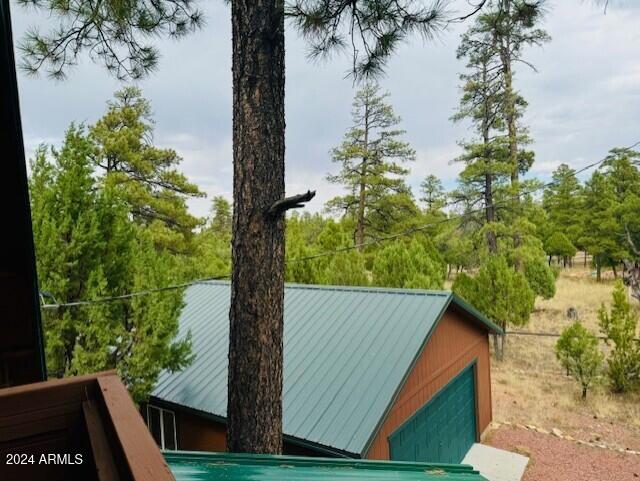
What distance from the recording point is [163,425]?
678 cm

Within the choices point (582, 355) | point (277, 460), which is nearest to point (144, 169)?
point (277, 460)

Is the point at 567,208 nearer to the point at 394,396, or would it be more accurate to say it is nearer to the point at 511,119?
the point at 511,119

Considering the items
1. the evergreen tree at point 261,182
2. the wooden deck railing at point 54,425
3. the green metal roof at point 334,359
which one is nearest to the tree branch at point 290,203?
the evergreen tree at point 261,182

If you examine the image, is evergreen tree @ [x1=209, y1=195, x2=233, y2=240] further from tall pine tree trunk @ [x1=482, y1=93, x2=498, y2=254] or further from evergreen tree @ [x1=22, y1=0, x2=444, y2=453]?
evergreen tree @ [x1=22, y1=0, x2=444, y2=453]

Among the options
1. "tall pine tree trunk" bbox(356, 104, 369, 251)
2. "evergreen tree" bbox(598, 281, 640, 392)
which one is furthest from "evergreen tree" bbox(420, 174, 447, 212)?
"evergreen tree" bbox(598, 281, 640, 392)

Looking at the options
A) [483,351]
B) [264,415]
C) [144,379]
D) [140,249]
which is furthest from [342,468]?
[483,351]

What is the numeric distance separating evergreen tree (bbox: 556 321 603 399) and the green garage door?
12.7 feet

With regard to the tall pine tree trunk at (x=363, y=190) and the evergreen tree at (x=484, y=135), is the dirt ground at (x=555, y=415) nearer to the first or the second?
the evergreen tree at (x=484, y=135)

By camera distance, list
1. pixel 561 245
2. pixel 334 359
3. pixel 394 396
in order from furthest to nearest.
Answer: pixel 561 245
pixel 334 359
pixel 394 396

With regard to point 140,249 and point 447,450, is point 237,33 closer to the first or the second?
point 140,249

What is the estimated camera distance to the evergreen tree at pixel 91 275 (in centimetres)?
509

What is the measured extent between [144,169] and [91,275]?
10.4 metres

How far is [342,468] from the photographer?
2.21m

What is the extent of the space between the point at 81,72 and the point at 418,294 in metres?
6.13
